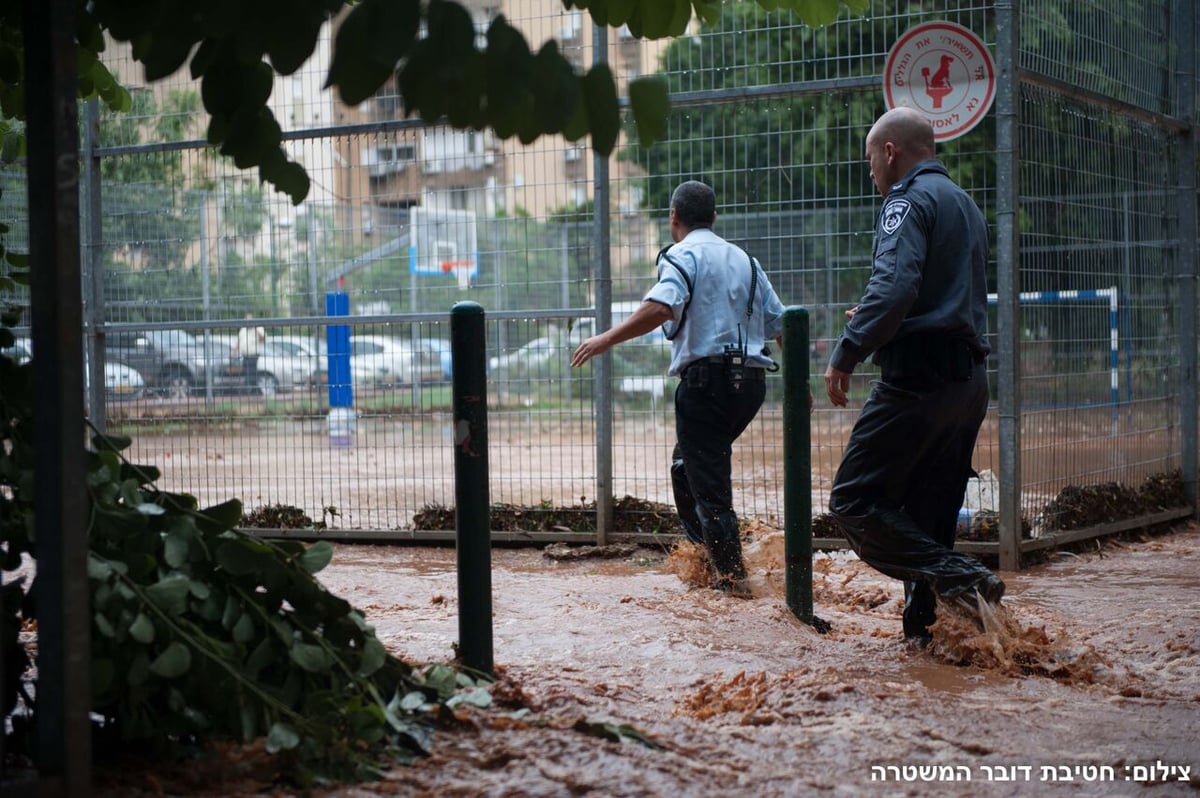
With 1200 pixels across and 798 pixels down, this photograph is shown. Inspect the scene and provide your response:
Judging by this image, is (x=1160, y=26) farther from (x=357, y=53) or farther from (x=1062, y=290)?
(x=357, y=53)

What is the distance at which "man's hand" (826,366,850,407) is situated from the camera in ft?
16.0

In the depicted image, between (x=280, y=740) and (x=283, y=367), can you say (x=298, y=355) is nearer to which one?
(x=283, y=367)

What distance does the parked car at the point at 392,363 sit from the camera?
900 centimetres

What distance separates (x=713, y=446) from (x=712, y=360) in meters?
0.40

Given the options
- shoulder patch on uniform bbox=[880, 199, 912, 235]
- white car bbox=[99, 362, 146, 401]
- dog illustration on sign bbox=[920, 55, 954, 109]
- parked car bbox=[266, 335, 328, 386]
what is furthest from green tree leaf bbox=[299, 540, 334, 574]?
white car bbox=[99, 362, 146, 401]

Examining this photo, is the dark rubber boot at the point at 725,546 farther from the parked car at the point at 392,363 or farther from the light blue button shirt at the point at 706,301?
the parked car at the point at 392,363

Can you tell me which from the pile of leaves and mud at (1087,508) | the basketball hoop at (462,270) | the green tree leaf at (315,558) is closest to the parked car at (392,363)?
the basketball hoop at (462,270)

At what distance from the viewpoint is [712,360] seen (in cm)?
616

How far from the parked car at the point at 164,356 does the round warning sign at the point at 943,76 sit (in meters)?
4.91

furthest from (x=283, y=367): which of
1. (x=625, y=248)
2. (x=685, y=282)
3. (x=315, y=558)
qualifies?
(x=315, y=558)

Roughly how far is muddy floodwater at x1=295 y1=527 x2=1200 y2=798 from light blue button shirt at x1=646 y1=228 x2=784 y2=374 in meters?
1.05

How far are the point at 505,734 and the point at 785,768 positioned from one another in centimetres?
74

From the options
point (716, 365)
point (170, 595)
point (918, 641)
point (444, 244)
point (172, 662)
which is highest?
point (444, 244)

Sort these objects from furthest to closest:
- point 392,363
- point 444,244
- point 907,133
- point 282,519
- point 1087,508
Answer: point 444,244, point 392,363, point 282,519, point 1087,508, point 907,133
